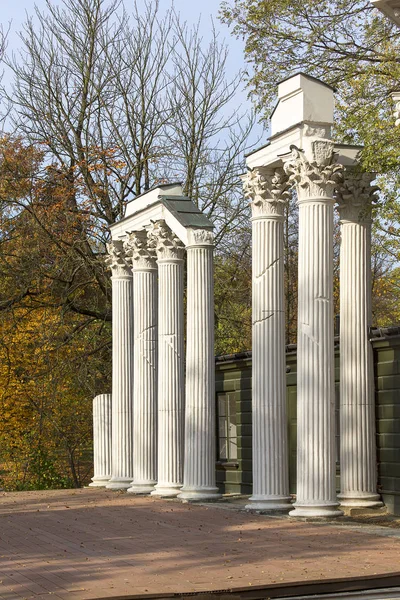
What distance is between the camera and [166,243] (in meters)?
21.9

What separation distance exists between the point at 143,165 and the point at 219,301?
15.2 feet

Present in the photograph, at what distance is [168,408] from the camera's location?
71.0 ft

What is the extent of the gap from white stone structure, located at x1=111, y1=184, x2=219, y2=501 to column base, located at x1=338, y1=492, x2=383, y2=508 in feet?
11.6

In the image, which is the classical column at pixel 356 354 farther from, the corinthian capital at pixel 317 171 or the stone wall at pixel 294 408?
the corinthian capital at pixel 317 171

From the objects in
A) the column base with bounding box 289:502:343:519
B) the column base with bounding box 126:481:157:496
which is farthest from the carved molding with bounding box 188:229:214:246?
the column base with bounding box 289:502:343:519

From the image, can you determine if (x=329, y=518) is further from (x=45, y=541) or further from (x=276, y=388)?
(x=45, y=541)

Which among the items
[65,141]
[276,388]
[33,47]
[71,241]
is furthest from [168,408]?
[33,47]

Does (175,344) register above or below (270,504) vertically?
above

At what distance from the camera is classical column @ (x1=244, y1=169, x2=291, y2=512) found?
58.3 feet

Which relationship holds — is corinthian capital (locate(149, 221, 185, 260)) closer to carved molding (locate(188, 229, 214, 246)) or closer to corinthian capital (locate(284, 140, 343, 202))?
carved molding (locate(188, 229, 214, 246))

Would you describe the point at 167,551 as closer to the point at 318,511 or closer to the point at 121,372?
the point at 318,511

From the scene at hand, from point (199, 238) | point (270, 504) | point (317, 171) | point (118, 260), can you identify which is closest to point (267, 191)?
point (317, 171)

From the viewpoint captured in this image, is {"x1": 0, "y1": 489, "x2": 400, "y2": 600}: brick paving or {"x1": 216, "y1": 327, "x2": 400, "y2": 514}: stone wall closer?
{"x1": 0, "y1": 489, "x2": 400, "y2": 600}: brick paving

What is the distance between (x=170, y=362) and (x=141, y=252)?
2765 millimetres
